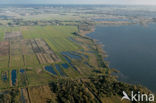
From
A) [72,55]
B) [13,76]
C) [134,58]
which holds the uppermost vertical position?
[72,55]

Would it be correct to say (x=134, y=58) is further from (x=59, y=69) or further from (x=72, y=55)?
(x=59, y=69)

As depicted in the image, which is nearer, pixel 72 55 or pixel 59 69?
pixel 59 69

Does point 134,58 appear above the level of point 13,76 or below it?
above

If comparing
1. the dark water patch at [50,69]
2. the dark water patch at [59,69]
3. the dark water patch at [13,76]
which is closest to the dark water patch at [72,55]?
the dark water patch at [59,69]

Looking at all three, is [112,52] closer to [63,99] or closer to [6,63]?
[63,99]

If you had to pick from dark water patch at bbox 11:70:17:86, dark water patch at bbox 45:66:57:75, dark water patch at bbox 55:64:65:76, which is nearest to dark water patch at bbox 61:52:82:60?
dark water patch at bbox 55:64:65:76

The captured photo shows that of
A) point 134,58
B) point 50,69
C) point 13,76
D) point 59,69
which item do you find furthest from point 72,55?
point 134,58

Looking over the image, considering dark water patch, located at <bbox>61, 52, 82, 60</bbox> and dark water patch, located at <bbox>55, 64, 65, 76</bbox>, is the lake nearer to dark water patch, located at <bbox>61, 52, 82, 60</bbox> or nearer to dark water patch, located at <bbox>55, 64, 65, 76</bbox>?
dark water patch, located at <bbox>61, 52, 82, 60</bbox>

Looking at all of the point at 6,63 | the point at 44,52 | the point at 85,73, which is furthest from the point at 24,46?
the point at 85,73

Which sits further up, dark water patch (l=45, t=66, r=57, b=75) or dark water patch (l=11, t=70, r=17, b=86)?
dark water patch (l=45, t=66, r=57, b=75)

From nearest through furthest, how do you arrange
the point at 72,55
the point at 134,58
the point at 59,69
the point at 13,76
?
1. the point at 13,76
2. the point at 59,69
3. the point at 134,58
4. the point at 72,55

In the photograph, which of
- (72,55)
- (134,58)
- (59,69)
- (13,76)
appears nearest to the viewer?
(13,76)
